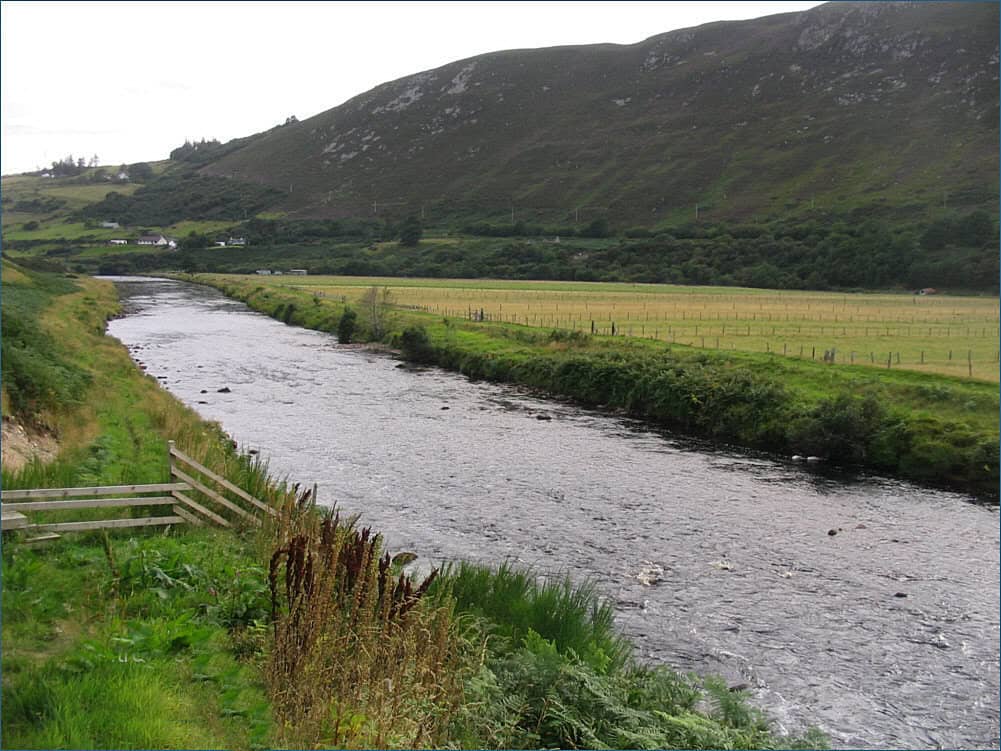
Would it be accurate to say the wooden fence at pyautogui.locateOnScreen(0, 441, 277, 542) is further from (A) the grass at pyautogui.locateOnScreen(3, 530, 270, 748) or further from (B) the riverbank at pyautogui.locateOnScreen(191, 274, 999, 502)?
(B) the riverbank at pyautogui.locateOnScreen(191, 274, 999, 502)

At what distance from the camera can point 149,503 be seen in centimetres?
1416

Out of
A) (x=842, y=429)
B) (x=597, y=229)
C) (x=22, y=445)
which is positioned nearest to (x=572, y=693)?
(x=22, y=445)

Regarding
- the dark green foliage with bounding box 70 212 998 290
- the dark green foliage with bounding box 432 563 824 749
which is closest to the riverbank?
the dark green foliage with bounding box 432 563 824 749

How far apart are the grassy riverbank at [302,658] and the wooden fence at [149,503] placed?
29 centimetres

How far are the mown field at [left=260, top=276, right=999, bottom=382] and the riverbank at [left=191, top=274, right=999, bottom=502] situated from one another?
4087 mm

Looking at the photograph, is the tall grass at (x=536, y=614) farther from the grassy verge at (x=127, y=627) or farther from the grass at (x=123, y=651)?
the grass at (x=123, y=651)

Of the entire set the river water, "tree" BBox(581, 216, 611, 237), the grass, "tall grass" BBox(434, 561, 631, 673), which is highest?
"tree" BBox(581, 216, 611, 237)

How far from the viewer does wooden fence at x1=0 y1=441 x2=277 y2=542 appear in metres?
12.6

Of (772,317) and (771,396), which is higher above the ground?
(772,317)

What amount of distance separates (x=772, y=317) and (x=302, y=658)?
211 feet

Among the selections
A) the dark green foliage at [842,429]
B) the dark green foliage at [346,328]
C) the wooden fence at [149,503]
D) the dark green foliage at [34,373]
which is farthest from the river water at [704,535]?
the dark green foliage at [346,328]

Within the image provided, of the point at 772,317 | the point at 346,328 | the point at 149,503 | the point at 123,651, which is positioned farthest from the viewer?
the point at 772,317

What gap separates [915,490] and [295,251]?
16870 centimetres

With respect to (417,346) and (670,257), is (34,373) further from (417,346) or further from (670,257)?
(670,257)
